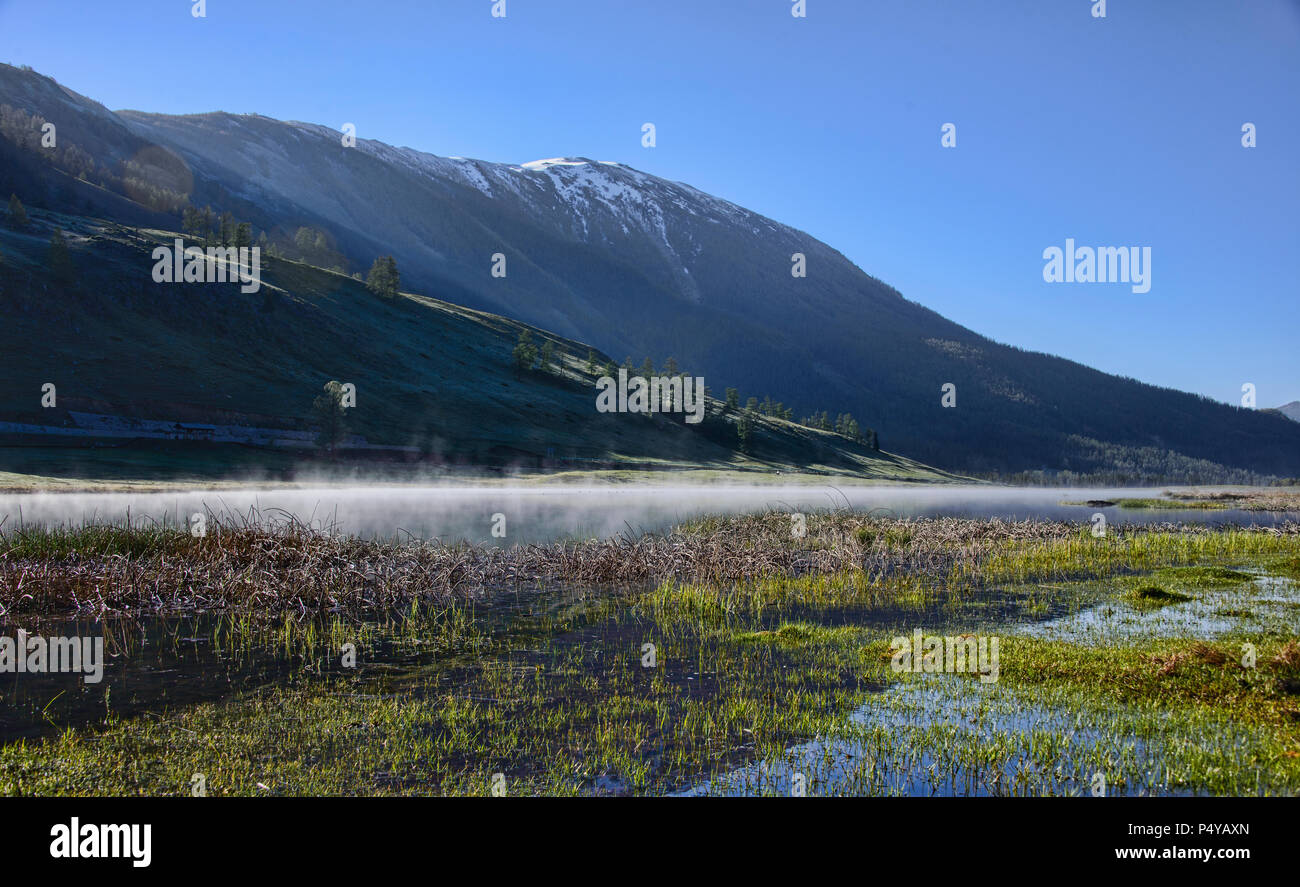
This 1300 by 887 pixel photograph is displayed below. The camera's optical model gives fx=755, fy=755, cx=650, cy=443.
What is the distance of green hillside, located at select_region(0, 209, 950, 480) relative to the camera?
93250mm

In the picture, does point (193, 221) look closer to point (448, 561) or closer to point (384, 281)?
point (384, 281)

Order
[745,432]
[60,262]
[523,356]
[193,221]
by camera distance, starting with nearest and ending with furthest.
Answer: [60,262] → [745,432] → [523,356] → [193,221]

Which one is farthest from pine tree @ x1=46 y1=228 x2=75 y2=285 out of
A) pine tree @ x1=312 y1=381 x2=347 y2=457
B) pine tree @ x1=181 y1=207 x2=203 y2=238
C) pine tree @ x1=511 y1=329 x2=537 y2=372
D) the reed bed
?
the reed bed

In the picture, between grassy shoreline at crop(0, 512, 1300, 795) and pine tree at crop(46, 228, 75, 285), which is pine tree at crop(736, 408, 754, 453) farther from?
grassy shoreline at crop(0, 512, 1300, 795)

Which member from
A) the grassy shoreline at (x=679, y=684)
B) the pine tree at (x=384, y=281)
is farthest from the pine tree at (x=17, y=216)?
the grassy shoreline at (x=679, y=684)

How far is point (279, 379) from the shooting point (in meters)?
122

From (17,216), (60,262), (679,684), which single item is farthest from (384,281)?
(679,684)

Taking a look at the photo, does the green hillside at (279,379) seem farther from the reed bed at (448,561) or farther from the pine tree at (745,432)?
the reed bed at (448,561)

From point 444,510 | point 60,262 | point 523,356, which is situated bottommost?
point 444,510

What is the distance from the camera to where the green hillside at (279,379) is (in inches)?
3671
